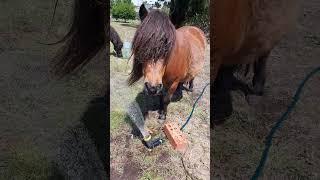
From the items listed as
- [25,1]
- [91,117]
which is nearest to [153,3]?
[91,117]

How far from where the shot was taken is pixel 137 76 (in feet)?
4.84

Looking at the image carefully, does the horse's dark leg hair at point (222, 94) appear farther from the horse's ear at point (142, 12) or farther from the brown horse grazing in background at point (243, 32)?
the horse's ear at point (142, 12)

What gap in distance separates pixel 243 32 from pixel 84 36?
18.9 inches

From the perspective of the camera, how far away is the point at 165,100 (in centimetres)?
154

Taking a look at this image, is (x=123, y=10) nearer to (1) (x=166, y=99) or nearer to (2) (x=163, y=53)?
(2) (x=163, y=53)

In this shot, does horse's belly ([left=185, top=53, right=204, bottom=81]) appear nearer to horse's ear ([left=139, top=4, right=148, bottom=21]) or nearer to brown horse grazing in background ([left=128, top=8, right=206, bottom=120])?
brown horse grazing in background ([left=128, top=8, right=206, bottom=120])

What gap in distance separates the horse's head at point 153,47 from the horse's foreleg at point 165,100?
70 millimetres

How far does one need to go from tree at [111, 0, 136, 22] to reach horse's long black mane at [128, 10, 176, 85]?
5 centimetres

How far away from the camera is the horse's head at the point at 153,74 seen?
1.43 metres

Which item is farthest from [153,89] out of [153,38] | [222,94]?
[222,94]

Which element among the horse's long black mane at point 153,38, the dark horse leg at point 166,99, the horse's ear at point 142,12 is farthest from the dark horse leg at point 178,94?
the horse's ear at point 142,12

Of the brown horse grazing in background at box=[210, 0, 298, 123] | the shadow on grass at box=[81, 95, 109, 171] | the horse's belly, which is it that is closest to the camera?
the brown horse grazing in background at box=[210, 0, 298, 123]

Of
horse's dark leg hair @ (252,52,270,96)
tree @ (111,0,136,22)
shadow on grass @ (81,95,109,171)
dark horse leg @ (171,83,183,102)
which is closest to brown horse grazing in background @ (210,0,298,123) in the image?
horse's dark leg hair @ (252,52,270,96)

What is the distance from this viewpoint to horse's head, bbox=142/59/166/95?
1.43 meters
